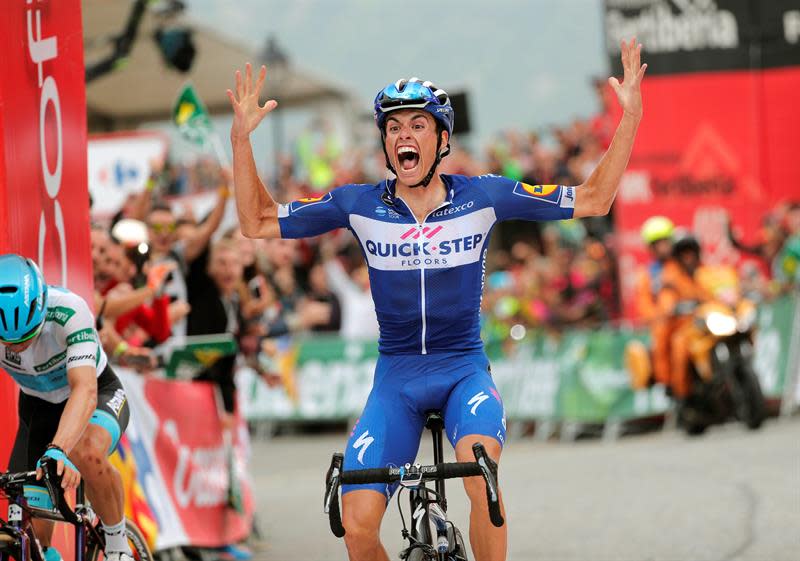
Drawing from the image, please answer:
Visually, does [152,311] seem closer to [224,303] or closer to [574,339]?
[224,303]

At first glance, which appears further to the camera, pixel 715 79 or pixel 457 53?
pixel 457 53

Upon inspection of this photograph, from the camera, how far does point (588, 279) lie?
2097 centimetres

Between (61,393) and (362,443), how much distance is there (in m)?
1.61

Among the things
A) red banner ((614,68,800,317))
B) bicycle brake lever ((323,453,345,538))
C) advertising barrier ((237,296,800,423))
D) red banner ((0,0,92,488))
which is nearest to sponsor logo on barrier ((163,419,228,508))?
red banner ((0,0,92,488))

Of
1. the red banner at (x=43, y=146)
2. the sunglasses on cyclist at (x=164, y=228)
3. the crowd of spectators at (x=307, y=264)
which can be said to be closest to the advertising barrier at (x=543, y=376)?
the crowd of spectators at (x=307, y=264)

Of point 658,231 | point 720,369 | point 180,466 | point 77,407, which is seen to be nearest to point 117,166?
point 180,466

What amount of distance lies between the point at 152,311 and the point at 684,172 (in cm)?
1133

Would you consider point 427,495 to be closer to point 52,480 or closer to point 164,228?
point 52,480

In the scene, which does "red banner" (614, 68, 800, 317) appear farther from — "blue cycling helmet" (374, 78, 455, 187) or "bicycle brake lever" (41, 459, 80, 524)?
Result: "bicycle brake lever" (41, 459, 80, 524)

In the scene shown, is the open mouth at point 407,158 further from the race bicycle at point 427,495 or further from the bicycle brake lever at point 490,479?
the bicycle brake lever at point 490,479

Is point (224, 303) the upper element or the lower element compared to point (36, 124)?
lower

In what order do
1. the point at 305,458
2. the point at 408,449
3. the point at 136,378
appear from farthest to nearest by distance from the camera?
the point at 305,458 < the point at 136,378 < the point at 408,449

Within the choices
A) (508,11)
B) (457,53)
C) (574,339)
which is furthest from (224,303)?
(508,11)

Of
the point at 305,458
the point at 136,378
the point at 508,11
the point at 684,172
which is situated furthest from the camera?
the point at 508,11
